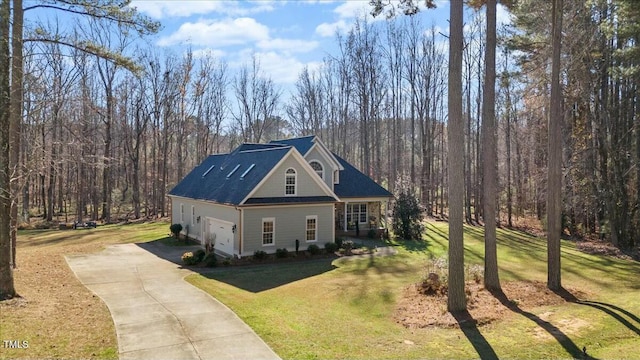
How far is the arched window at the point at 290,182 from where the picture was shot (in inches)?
838

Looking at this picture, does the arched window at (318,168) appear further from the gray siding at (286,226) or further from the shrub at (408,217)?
the shrub at (408,217)

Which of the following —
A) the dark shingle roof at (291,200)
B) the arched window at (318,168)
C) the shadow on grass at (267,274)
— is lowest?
the shadow on grass at (267,274)

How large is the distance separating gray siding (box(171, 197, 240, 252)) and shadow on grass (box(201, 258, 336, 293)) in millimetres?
2489

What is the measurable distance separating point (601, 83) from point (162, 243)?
93.9ft

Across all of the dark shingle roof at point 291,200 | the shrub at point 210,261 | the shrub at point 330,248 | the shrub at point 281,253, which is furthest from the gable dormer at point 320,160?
the shrub at point 210,261

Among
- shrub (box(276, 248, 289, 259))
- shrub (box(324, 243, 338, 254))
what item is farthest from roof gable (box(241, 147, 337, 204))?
shrub (box(276, 248, 289, 259))

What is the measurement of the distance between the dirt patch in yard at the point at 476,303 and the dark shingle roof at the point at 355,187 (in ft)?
43.9

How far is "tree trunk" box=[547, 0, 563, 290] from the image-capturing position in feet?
44.5

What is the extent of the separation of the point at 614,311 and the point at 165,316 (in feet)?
38.8

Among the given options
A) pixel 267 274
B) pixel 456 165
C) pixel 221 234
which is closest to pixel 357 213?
pixel 221 234

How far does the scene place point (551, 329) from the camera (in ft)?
32.7

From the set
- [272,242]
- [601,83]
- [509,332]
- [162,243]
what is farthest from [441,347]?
[601,83]

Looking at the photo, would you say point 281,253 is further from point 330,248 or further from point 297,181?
point 297,181

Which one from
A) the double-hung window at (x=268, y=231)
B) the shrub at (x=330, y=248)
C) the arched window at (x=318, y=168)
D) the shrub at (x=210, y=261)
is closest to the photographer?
the shrub at (x=210, y=261)
